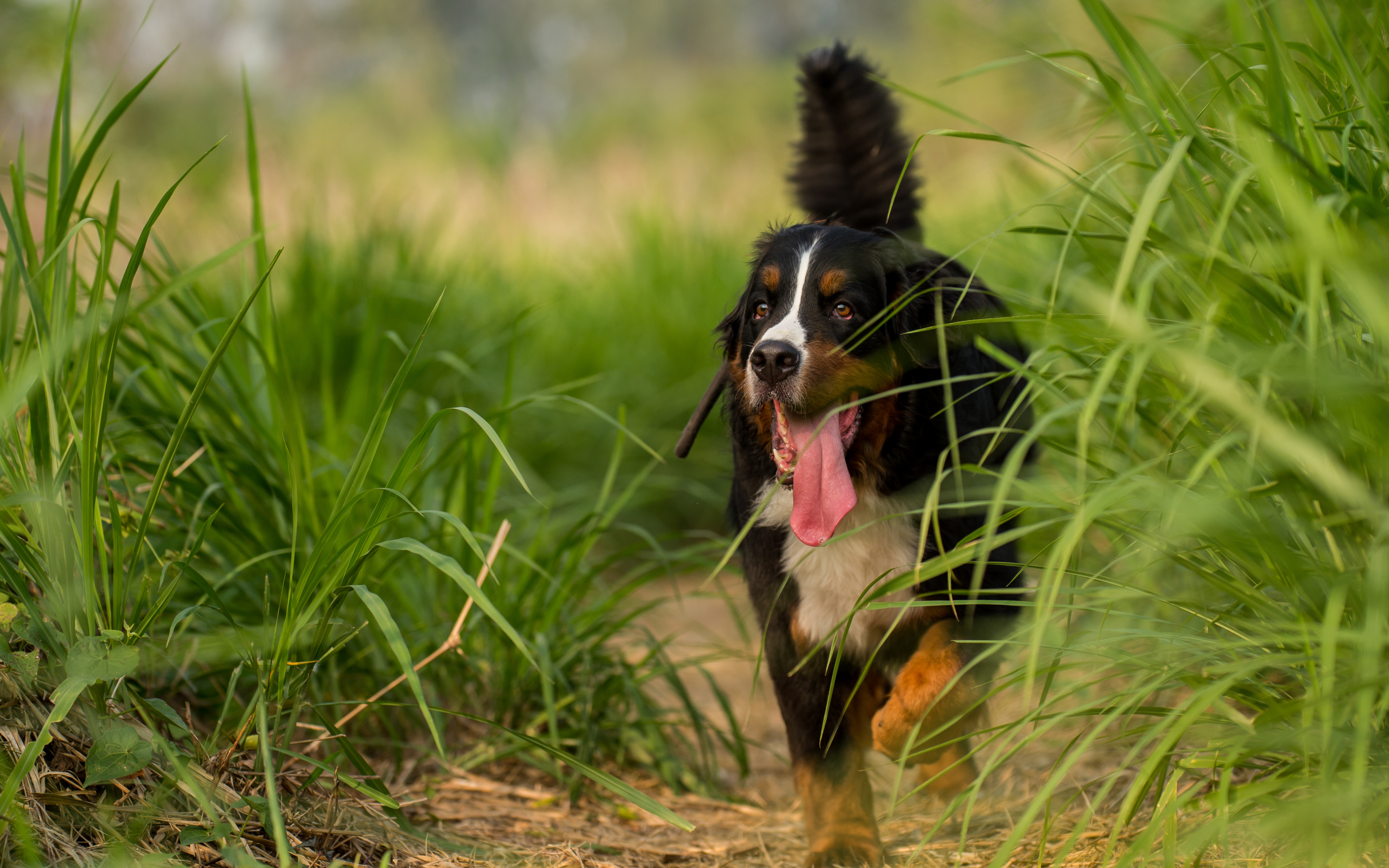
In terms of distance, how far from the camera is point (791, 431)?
235 cm

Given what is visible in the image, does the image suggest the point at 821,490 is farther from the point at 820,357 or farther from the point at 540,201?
the point at 540,201

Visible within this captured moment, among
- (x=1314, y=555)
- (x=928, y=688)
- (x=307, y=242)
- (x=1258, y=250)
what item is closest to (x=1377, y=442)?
(x=1314, y=555)

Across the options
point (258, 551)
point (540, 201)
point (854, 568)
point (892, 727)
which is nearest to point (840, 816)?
point (892, 727)

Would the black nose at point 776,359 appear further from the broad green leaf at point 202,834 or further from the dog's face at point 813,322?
the broad green leaf at point 202,834

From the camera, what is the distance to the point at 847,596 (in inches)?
92.0

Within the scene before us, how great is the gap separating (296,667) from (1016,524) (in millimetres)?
1630

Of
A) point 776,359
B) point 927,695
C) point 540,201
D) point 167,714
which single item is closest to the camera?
point 167,714

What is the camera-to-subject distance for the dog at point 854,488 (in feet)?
7.25

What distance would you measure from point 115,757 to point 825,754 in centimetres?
142

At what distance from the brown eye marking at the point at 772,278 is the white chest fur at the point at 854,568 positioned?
0.48 metres

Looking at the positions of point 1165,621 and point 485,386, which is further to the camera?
point 485,386

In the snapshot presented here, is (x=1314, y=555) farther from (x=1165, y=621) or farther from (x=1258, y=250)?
(x=1258, y=250)

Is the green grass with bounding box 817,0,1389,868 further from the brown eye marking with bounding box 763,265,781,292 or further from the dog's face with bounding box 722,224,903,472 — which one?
the brown eye marking with bounding box 763,265,781,292

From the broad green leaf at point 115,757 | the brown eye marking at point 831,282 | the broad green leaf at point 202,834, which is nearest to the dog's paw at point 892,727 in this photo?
the brown eye marking at point 831,282
